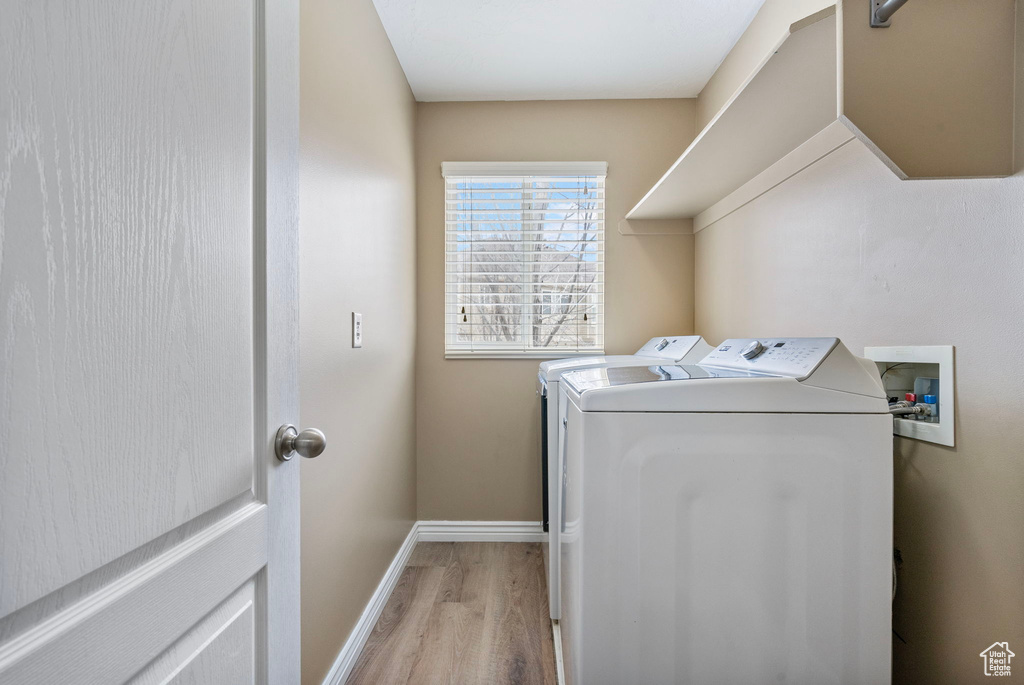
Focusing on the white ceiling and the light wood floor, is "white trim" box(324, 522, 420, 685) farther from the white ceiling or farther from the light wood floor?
the white ceiling

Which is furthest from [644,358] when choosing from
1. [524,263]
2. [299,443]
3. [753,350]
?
[299,443]

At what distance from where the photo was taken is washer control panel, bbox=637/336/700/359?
2.22 m

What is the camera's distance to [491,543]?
2.81 m

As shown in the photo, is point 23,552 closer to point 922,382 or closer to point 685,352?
point 922,382

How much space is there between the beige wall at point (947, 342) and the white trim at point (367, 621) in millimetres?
1484

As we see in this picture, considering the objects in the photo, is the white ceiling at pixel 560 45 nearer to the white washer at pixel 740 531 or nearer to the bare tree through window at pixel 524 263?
the bare tree through window at pixel 524 263

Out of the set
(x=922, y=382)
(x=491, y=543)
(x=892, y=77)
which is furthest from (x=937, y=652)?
(x=491, y=543)

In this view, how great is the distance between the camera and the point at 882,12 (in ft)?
2.97

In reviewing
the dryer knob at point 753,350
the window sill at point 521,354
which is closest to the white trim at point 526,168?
the window sill at point 521,354

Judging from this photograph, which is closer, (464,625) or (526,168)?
(464,625)

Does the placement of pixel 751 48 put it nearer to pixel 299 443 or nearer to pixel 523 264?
pixel 523 264

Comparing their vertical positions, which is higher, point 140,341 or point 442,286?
point 442,286

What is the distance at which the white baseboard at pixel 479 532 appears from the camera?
111 inches

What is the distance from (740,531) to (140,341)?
1.05 meters
